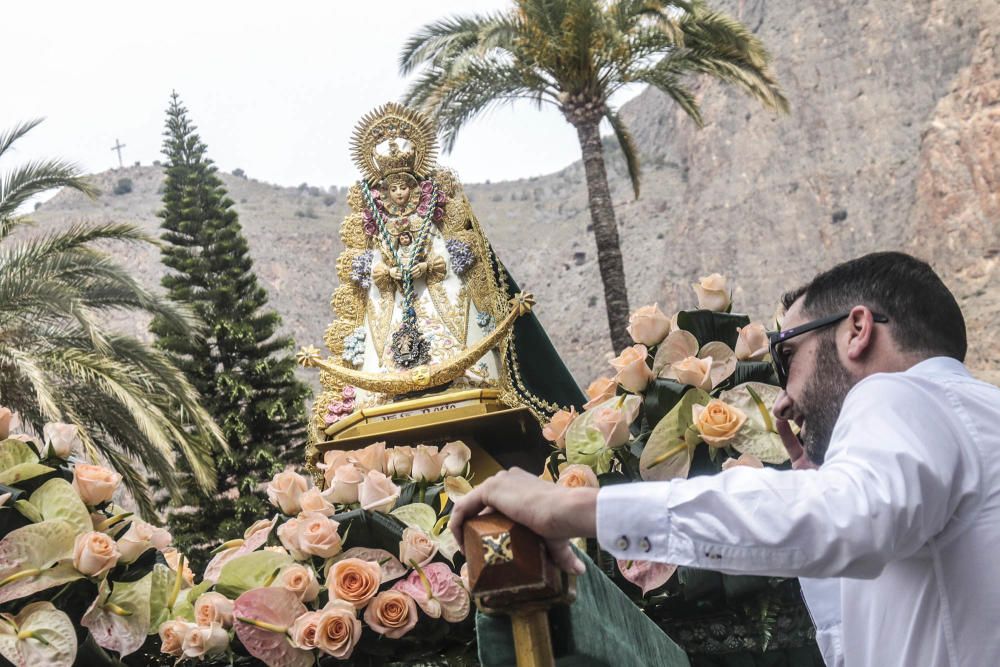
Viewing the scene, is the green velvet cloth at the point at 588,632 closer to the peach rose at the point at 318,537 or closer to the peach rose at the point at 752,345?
the peach rose at the point at 318,537

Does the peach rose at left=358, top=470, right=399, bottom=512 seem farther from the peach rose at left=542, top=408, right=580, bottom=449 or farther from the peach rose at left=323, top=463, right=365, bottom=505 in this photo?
the peach rose at left=542, top=408, right=580, bottom=449

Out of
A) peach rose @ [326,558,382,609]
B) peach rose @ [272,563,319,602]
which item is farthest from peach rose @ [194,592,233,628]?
peach rose @ [326,558,382,609]

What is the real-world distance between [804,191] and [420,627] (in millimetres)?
38904

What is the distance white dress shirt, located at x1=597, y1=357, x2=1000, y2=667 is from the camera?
1323 millimetres

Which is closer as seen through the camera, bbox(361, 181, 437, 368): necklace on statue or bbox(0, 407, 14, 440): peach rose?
bbox(0, 407, 14, 440): peach rose

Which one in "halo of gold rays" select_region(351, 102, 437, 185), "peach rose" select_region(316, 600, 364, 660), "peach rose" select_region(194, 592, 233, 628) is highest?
"halo of gold rays" select_region(351, 102, 437, 185)

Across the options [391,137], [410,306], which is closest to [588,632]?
[410,306]

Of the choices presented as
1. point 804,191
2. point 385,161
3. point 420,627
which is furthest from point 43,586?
point 804,191

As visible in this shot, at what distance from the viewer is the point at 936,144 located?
114ft

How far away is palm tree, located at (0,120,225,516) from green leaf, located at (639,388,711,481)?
978 centimetres

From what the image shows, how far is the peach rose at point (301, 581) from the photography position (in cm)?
250

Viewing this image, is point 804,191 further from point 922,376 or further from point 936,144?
point 922,376

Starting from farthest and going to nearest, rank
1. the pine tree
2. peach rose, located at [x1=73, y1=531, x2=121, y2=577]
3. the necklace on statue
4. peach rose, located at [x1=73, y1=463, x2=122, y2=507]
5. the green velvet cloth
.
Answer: the pine tree < the necklace on statue < peach rose, located at [x1=73, y1=463, x2=122, y2=507] < peach rose, located at [x1=73, y1=531, x2=121, y2=577] < the green velvet cloth

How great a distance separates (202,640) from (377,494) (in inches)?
19.7
